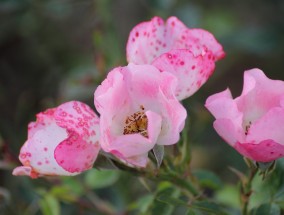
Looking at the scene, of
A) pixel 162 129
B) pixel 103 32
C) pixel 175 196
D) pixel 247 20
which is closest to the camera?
pixel 162 129

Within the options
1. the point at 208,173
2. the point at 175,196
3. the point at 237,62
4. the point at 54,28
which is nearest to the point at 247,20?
the point at 237,62

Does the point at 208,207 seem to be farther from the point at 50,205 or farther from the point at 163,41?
the point at 50,205

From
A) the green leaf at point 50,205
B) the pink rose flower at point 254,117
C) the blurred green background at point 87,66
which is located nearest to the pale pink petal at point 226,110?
the pink rose flower at point 254,117

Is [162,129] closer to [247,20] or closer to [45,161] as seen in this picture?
[45,161]

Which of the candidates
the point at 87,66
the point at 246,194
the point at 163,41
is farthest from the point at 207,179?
the point at 87,66

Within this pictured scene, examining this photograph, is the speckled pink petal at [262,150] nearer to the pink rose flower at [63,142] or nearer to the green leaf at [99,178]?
the pink rose flower at [63,142]

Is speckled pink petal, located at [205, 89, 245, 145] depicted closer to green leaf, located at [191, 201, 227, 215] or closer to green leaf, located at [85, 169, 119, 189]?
green leaf, located at [191, 201, 227, 215]

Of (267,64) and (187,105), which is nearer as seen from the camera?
(187,105)

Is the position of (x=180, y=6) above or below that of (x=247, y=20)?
above
